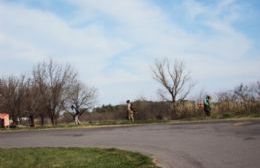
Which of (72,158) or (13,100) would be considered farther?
(13,100)

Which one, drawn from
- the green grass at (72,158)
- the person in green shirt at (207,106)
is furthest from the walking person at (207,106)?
the green grass at (72,158)

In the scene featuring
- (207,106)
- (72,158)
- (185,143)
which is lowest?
(72,158)

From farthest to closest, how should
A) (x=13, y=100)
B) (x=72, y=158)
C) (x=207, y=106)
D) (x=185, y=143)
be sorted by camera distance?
1. (x=13, y=100)
2. (x=207, y=106)
3. (x=185, y=143)
4. (x=72, y=158)

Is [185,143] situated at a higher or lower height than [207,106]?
lower

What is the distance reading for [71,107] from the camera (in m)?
59.7

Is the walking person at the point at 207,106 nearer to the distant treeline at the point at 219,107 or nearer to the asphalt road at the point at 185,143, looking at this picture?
the distant treeline at the point at 219,107

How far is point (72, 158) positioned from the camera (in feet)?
53.3

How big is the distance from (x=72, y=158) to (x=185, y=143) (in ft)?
13.5

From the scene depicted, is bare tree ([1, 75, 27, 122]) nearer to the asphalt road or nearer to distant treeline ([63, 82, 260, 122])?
distant treeline ([63, 82, 260, 122])

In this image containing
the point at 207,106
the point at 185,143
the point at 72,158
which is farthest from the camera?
the point at 207,106

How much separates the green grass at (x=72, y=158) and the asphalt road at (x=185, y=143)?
2.21ft

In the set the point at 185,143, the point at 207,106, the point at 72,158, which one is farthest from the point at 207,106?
the point at 72,158

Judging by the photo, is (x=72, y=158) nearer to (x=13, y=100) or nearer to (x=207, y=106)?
(x=207, y=106)

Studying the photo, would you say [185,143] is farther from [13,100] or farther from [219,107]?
[13,100]
